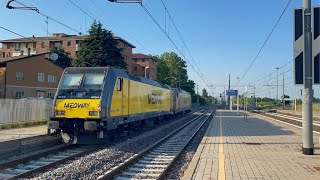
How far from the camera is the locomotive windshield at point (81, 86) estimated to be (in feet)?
47.4

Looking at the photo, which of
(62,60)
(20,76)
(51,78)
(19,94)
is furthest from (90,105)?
(62,60)

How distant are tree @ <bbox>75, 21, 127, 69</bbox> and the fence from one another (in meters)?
15.1

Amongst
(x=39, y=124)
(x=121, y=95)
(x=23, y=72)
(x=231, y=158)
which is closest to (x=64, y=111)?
(x=121, y=95)

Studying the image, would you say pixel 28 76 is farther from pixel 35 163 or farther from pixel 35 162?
pixel 35 163

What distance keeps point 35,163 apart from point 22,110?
16409 millimetres

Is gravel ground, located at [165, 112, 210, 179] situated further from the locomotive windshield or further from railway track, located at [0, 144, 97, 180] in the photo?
the locomotive windshield

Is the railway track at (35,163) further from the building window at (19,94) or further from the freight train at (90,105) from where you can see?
the building window at (19,94)

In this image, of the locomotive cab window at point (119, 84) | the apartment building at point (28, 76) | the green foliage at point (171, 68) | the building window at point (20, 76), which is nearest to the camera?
the locomotive cab window at point (119, 84)

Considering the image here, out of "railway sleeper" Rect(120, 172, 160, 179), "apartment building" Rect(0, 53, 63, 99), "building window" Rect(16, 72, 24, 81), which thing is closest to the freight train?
"railway sleeper" Rect(120, 172, 160, 179)

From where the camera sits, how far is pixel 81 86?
1485 centimetres

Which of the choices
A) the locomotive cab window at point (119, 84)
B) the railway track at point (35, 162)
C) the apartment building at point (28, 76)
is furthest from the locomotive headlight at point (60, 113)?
the apartment building at point (28, 76)

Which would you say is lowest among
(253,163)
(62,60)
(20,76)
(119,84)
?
(253,163)

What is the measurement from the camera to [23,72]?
52.3 m

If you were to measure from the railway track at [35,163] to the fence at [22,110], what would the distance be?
1207cm
